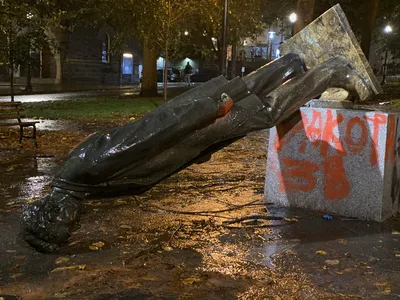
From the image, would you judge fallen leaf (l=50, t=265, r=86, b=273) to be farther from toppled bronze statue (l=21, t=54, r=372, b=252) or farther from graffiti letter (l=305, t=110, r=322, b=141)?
graffiti letter (l=305, t=110, r=322, b=141)

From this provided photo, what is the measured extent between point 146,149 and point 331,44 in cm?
269

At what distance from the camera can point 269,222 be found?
5496 millimetres

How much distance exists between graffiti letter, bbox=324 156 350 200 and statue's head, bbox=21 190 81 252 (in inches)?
115

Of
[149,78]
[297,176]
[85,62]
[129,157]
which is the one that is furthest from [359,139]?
[85,62]

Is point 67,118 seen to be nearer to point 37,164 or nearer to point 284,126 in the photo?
point 37,164

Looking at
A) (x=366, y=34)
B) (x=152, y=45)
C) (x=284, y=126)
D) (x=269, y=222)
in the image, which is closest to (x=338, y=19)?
(x=284, y=126)

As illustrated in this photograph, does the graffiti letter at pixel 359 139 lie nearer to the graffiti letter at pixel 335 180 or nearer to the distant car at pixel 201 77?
the graffiti letter at pixel 335 180

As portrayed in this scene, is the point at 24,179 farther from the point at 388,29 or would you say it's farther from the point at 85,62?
the point at 388,29

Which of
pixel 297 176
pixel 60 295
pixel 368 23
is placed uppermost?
pixel 368 23

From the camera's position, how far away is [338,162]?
223 inches

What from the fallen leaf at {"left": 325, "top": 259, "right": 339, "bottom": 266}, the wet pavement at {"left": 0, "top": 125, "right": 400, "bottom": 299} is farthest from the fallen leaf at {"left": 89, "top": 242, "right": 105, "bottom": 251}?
the fallen leaf at {"left": 325, "top": 259, "right": 339, "bottom": 266}

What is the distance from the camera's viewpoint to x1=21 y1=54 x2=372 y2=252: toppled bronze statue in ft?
12.6

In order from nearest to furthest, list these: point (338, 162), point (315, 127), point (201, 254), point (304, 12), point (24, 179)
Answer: point (201, 254), point (338, 162), point (315, 127), point (24, 179), point (304, 12)

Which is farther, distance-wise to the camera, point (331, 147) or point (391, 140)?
point (331, 147)
